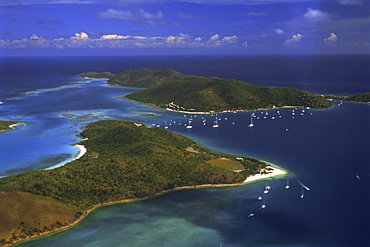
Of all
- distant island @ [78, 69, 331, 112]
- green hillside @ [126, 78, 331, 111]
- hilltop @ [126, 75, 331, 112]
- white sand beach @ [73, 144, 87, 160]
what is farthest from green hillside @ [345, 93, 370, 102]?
white sand beach @ [73, 144, 87, 160]

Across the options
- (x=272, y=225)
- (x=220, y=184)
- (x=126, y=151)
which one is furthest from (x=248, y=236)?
(x=126, y=151)

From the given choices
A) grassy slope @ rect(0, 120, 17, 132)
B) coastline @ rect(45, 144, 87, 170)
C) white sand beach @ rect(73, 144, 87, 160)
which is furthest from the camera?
grassy slope @ rect(0, 120, 17, 132)

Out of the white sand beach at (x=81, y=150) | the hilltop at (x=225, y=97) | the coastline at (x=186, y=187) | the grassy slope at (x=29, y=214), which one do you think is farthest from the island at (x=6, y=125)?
the grassy slope at (x=29, y=214)

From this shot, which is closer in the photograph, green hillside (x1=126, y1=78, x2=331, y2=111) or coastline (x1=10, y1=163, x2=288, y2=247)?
coastline (x1=10, y1=163, x2=288, y2=247)

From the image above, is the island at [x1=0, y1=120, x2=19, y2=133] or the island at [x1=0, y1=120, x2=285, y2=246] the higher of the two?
the island at [x1=0, y1=120, x2=19, y2=133]

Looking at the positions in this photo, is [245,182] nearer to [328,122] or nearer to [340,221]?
[340,221]

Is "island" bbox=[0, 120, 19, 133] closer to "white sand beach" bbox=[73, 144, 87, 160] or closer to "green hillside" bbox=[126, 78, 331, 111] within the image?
"white sand beach" bbox=[73, 144, 87, 160]
